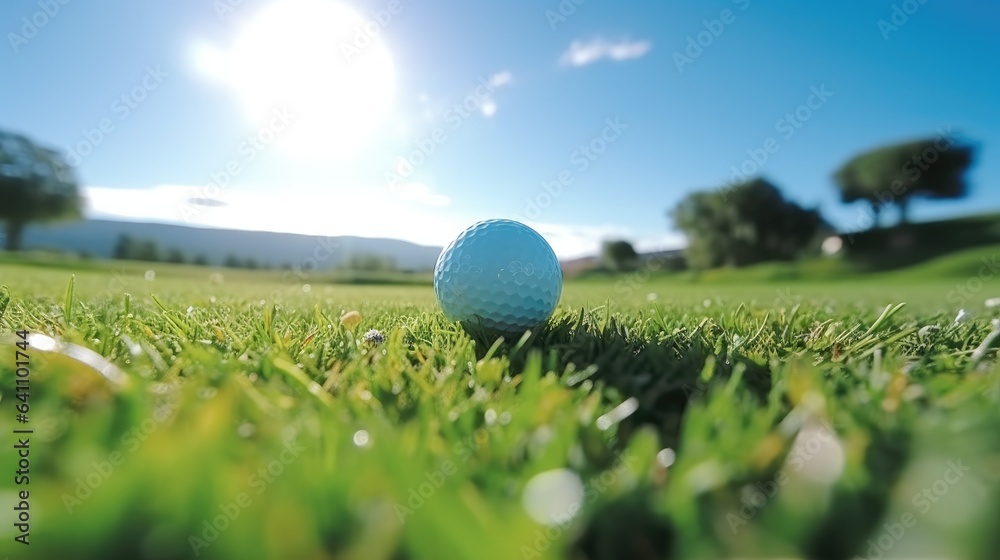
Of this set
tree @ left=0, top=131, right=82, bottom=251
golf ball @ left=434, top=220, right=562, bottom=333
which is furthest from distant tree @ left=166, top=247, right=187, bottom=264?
golf ball @ left=434, top=220, right=562, bottom=333

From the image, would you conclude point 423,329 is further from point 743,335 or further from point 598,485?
point 598,485

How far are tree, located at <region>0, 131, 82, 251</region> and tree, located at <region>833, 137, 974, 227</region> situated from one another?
2513 inches

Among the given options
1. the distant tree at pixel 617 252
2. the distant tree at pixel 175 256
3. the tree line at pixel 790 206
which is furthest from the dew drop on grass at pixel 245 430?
the distant tree at pixel 617 252

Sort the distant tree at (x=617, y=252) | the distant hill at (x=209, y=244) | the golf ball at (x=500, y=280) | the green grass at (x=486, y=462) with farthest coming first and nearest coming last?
the distant tree at (x=617, y=252)
the distant hill at (x=209, y=244)
the golf ball at (x=500, y=280)
the green grass at (x=486, y=462)

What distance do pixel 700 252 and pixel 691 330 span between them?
5033 cm

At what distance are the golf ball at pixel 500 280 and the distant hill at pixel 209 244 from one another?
27696 millimetres

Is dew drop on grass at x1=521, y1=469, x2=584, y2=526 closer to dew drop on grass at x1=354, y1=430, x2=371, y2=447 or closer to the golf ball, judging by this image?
dew drop on grass at x1=354, y1=430, x2=371, y2=447

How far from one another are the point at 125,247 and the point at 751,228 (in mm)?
48140

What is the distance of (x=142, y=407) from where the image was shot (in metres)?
1.08

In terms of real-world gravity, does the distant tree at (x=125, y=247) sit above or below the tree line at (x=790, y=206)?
below

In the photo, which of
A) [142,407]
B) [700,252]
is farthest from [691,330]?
[700,252]

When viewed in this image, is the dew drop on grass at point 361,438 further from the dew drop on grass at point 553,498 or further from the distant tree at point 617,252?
the distant tree at point 617,252

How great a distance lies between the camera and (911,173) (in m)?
49.8

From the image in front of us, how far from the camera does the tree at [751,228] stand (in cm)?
4888
